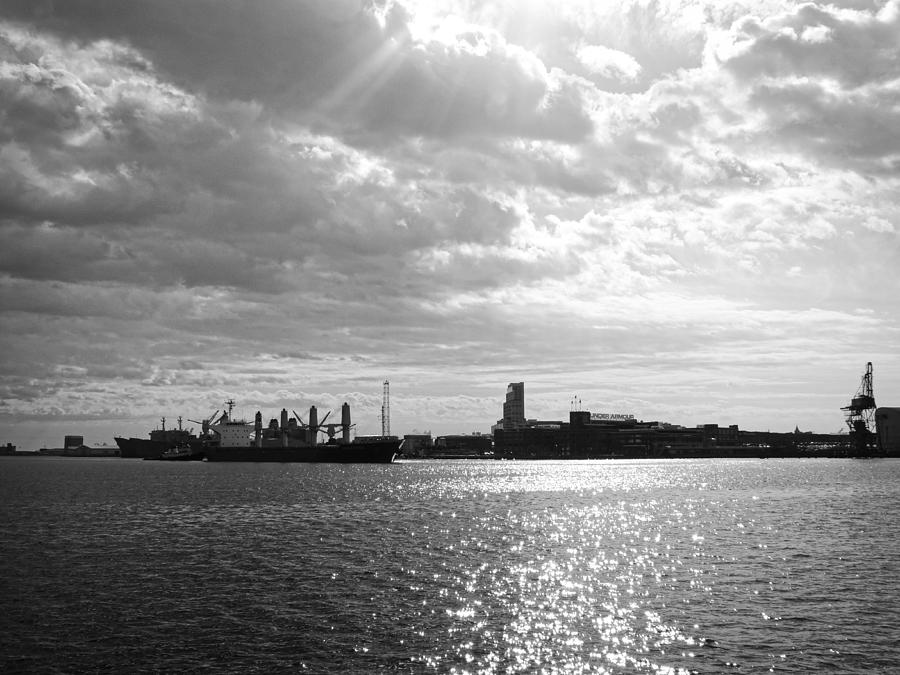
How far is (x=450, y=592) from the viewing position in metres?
44.5

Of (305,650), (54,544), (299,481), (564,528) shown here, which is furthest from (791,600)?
(299,481)

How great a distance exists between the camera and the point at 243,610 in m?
40.2

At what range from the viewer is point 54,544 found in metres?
64.2

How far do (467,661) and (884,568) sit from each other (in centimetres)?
3579

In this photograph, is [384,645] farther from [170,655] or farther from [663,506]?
[663,506]

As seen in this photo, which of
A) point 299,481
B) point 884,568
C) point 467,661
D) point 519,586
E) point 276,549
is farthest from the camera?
point 299,481

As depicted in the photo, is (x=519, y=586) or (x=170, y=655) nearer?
(x=170, y=655)

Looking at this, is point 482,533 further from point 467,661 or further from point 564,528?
point 467,661

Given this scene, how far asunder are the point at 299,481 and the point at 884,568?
125981mm

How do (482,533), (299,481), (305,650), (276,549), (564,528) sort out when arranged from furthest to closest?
1. (299,481)
2. (564,528)
3. (482,533)
4. (276,549)
5. (305,650)

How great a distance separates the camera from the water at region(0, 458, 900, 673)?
31.9m

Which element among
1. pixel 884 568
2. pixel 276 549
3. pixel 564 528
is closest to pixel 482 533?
pixel 564 528

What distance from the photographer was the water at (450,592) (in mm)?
31938

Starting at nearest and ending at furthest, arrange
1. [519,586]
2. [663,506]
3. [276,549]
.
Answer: [519,586] → [276,549] → [663,506]
